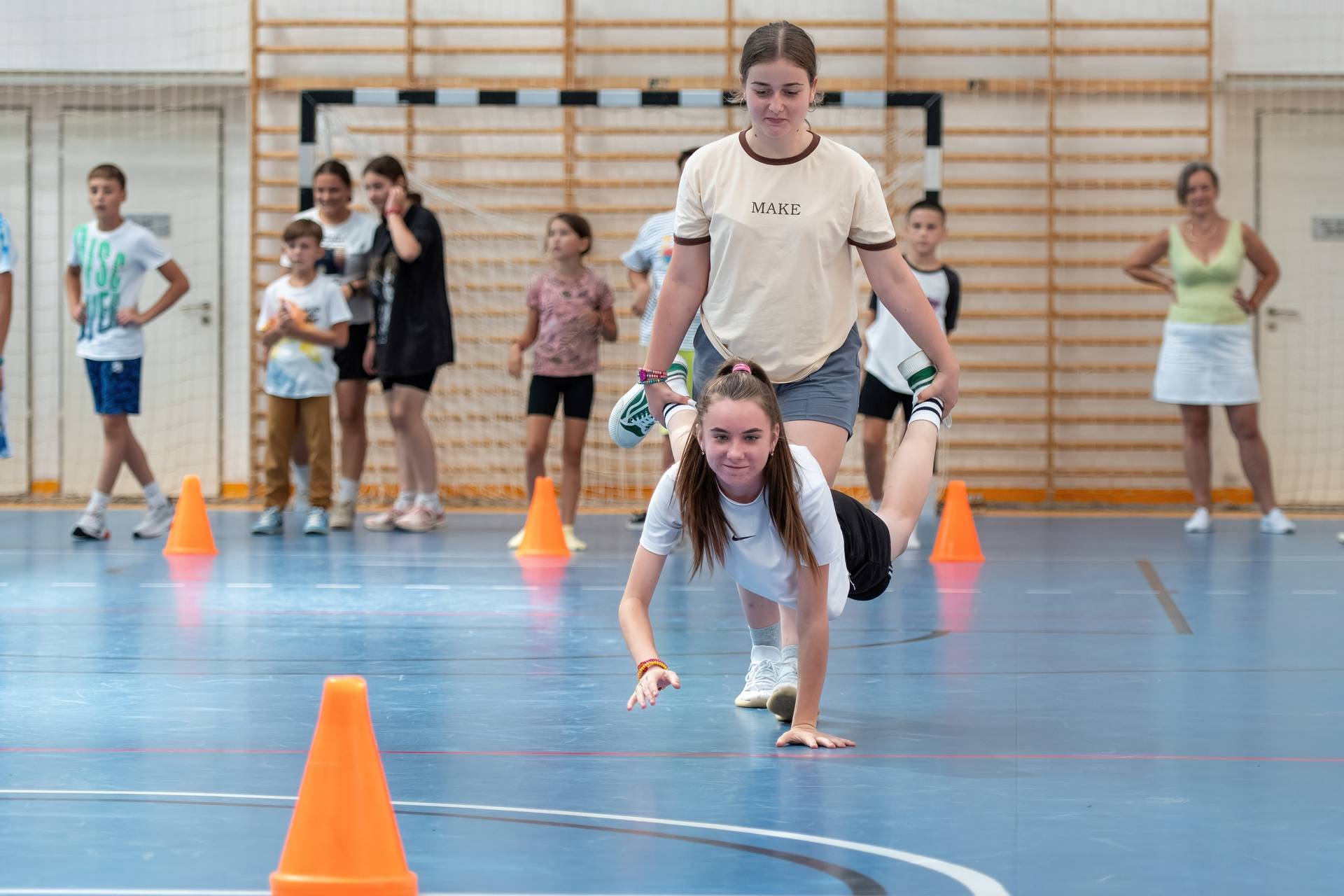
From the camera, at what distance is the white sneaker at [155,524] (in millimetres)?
7152

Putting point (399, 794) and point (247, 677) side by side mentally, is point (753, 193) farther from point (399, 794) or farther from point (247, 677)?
point (247, 677)

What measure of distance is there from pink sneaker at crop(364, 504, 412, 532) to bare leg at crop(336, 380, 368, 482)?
8.7 inches

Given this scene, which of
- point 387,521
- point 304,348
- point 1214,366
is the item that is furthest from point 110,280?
point 1214,366

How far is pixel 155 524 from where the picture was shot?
7195 mm

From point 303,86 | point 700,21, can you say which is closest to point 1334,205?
point 700,21

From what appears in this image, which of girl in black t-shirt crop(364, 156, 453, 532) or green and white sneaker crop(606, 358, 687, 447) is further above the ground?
girl in black t-shirt crop(364, 156, 453, 532)

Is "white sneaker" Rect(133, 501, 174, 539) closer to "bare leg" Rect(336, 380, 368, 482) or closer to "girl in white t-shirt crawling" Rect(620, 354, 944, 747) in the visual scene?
"bare leg" Rect(336, 380, 368, 482)

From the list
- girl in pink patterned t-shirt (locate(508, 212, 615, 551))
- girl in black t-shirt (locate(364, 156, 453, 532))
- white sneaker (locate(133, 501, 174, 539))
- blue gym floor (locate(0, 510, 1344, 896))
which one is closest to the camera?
blue gym floor (locate(0, 510, 1344, 896))

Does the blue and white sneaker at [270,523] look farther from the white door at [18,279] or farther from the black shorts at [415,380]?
the white door at [18,279]

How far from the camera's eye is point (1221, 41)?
9.07 meters

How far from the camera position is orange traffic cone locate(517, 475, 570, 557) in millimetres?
6641

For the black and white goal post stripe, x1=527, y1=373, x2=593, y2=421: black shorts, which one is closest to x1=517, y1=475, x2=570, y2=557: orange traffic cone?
x1=527, y1=373, x2=593, y2=421: black shorts

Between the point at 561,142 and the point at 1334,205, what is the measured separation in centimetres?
450

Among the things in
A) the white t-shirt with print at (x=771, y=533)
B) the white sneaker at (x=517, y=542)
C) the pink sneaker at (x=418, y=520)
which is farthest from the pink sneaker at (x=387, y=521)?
the white t-shirt with print at (x=771, y=533)
